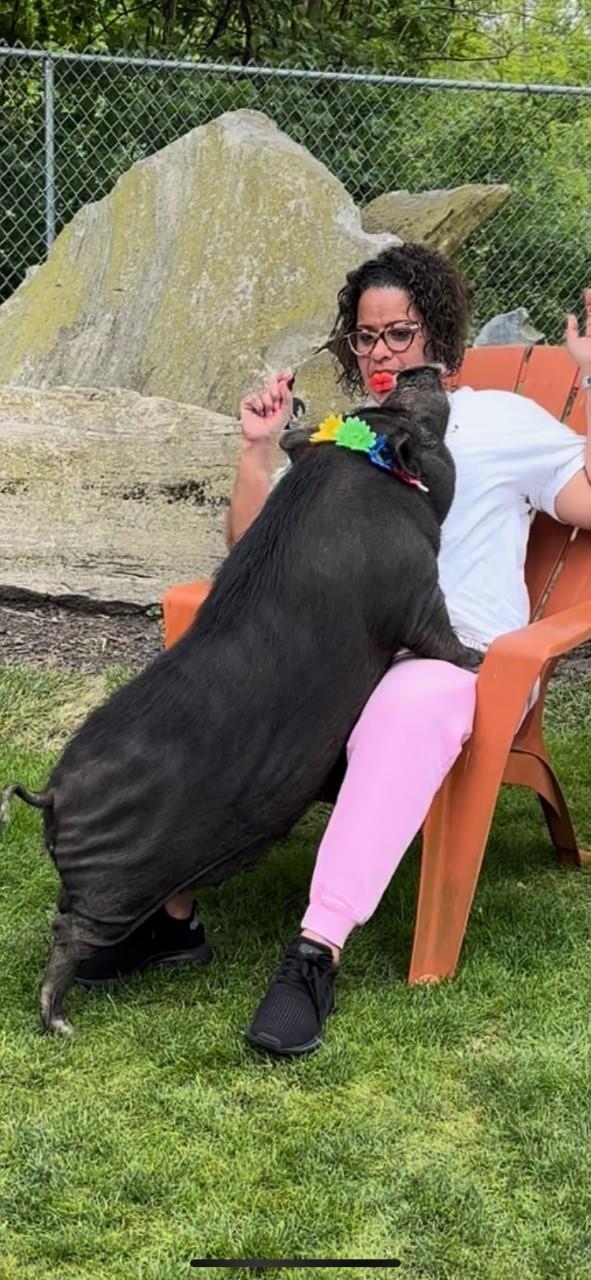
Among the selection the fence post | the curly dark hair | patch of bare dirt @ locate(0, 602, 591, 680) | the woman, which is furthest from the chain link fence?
the woman

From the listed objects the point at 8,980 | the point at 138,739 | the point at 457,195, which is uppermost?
the point at 457,195


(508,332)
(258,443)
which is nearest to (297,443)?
(258,443)

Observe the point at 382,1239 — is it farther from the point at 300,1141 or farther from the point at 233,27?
the point at 233,27

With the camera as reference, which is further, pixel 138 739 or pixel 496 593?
pixel 496 593

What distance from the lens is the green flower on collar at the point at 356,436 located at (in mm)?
2371

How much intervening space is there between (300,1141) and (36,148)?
16.0 feet

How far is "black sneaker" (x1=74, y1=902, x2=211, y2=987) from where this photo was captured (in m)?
2.39

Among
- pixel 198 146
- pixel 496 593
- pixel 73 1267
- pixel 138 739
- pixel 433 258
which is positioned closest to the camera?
pixel 73 1267

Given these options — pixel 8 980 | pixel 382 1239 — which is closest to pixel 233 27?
pixel 8 980

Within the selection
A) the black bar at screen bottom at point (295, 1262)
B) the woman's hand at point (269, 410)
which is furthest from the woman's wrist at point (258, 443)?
the black bar at screen bottom at point (295, 1262)

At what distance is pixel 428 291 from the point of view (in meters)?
Answer: 2.69

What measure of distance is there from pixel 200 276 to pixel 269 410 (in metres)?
2.30

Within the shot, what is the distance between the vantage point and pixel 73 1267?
1.68 metres

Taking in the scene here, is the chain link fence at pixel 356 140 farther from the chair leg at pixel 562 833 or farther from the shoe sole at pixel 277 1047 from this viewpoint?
the shoe sole at pixel 277 1047
